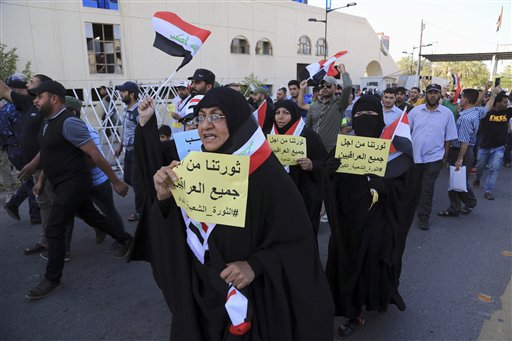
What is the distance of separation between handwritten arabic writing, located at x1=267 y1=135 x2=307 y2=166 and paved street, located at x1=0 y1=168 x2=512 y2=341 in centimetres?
156

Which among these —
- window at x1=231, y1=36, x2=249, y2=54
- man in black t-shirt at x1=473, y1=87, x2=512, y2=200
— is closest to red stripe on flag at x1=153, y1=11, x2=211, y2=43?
man in black t-shirt at x1=473, y1=87, x2=512, y2=200

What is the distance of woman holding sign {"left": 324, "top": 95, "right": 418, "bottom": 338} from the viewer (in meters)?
3.05

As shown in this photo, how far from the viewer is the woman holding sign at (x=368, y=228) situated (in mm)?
3049

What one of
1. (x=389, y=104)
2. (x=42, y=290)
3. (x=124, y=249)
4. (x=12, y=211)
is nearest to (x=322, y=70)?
(x=389, y=104)

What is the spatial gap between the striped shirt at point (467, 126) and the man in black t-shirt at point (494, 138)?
871 mm

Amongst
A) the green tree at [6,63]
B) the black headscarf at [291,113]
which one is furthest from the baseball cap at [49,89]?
the green tree at [6,63]

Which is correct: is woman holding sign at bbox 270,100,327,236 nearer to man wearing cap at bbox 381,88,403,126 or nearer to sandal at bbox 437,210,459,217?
man wearing cap at bbox 381,88,403,126

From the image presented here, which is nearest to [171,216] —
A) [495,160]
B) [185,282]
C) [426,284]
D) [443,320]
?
[185,282]

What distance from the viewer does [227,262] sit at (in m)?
1.90

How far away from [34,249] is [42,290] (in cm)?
120

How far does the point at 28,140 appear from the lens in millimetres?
4324

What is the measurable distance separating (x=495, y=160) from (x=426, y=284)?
178 inches

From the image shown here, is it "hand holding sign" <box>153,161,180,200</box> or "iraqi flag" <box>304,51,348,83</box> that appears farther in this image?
"iraqi flag" <box>304,51,348,83</box>

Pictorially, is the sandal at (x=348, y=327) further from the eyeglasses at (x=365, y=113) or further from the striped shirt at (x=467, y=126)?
Result: the striped shirt at (x=467, y=126)
